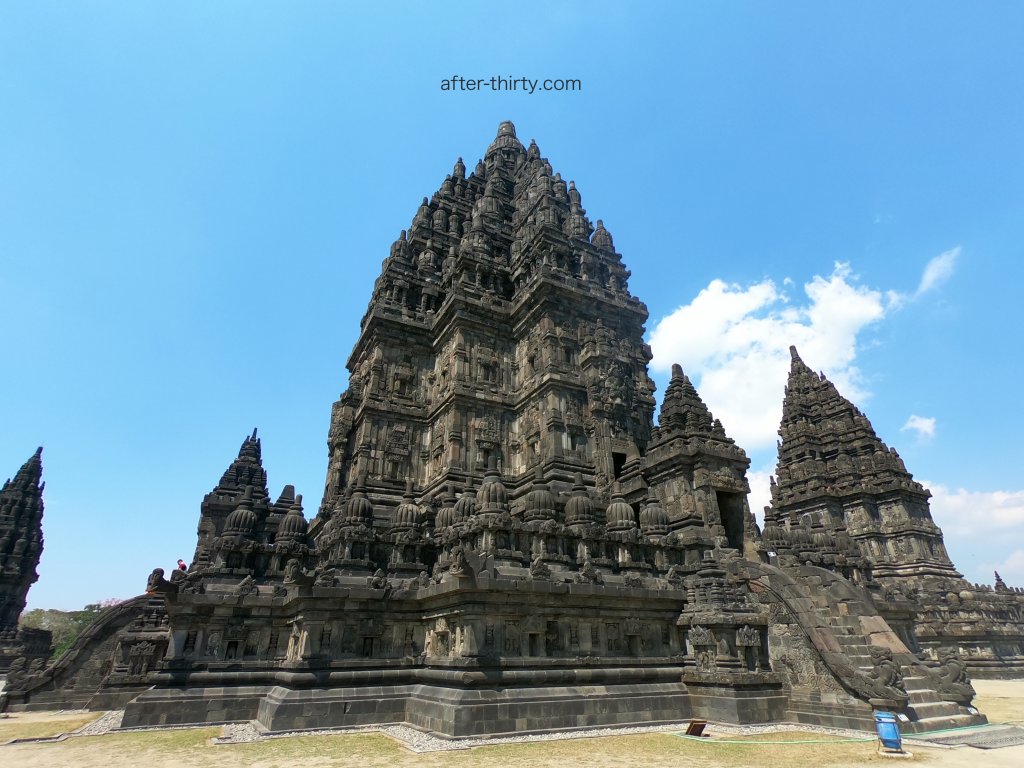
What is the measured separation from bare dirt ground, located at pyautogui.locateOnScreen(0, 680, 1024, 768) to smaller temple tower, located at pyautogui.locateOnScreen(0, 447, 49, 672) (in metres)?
28.5

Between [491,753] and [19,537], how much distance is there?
146 ft

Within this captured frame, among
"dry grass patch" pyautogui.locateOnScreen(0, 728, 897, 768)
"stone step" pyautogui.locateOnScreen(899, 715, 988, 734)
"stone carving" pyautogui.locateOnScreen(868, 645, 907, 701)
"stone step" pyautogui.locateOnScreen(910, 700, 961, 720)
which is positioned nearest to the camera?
"dry grass patch" pyautogui.locateOnScreen(0, 728, 897, 768)

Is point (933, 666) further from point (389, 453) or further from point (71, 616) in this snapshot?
point (71, 616)

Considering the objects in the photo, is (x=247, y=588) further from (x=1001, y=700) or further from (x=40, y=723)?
(x=1001, y=700)

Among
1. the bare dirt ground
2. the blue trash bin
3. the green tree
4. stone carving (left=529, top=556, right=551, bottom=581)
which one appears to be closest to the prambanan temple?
stone carving (left=529, top=556, right=551, bottom=581)

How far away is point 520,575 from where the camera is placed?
16391 mm

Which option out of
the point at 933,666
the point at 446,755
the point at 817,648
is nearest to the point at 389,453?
the point at 446,755

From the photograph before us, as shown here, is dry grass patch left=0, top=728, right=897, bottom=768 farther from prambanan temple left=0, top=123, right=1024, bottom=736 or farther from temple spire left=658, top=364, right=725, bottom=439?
temple spire left=658, top=364, right=725, bottom=439

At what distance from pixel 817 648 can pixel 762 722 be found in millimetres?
2464

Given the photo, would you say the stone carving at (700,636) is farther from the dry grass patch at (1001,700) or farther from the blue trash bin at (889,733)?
the dry grass patch at (1001,700)

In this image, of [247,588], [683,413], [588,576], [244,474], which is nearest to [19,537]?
[244,474]

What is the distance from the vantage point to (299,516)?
853 inches

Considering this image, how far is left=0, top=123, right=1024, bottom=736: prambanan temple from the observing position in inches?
599

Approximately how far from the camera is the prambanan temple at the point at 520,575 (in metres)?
15.2
